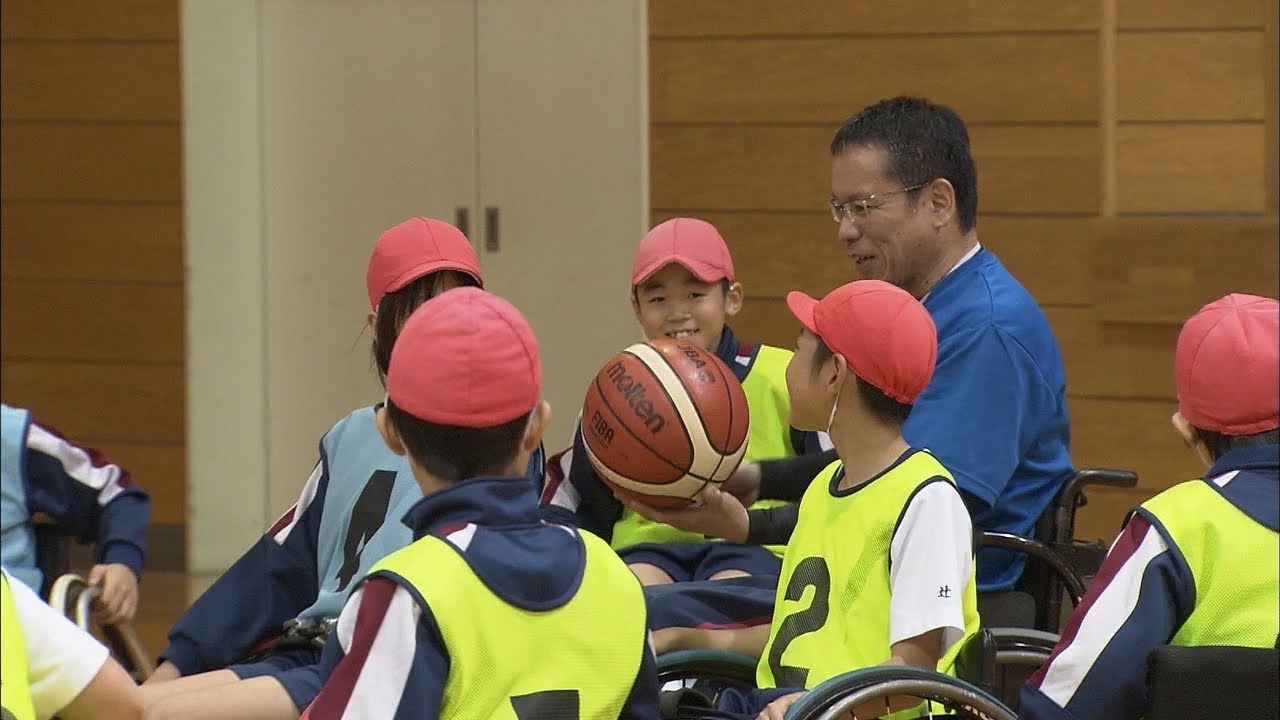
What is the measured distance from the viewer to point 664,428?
2.58m

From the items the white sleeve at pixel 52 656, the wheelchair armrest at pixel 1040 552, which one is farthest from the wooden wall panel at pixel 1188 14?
the white sleeve at pixel 52 656

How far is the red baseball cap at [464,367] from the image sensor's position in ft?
5.86

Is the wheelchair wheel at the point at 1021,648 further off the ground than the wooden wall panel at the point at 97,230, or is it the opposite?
the wooden wall panel at the point at 97,230

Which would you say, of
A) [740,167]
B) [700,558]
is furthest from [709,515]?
[740,167]

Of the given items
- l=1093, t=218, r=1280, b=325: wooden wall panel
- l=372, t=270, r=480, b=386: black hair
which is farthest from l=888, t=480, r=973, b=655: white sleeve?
l=1093, t=218, r=1280, b=325: wooden wall panel

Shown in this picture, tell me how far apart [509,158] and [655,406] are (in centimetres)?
323

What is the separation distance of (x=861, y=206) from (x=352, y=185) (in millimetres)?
3260

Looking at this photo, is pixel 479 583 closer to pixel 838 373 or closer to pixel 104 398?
pixel 838 373

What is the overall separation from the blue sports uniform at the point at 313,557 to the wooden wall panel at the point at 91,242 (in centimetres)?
343

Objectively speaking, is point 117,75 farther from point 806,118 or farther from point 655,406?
point 655,406

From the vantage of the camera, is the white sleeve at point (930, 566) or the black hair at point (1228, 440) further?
Answer: the white sleeve at point (930, 566)

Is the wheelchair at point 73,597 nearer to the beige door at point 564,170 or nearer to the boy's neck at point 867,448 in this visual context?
the boy's neck at point 867,448

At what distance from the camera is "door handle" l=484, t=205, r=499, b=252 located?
575 cm

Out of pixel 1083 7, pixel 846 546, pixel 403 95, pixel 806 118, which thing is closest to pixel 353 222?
pixel 403 95
